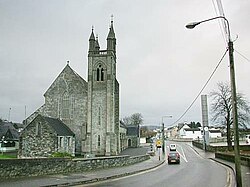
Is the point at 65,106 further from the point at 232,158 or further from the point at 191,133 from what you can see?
the point at 191,133

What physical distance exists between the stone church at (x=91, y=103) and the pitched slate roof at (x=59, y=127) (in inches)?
31.6

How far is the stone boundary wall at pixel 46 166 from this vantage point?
17.5 m

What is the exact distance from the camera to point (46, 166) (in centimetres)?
2028

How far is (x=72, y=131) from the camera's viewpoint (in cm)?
5653

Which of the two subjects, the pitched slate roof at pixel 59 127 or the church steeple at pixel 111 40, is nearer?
the pitched slate roof at pixel 59 127

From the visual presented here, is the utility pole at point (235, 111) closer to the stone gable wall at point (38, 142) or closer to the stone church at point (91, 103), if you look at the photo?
the stone gable wall at point (38, 142)

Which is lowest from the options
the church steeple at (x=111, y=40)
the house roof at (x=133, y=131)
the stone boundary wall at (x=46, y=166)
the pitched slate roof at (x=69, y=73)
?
the stone boundary wall at (x=46, y=166)

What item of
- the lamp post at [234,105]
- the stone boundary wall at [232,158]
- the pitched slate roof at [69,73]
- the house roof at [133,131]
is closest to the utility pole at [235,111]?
the lamp post at [234,105]

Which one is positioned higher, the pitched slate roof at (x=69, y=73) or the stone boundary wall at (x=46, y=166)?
the pitched slate roof at (x=69, y=73)

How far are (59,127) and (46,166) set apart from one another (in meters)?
31.6

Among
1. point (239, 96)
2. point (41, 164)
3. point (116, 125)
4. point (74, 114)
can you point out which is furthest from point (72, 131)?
point (41, 164)

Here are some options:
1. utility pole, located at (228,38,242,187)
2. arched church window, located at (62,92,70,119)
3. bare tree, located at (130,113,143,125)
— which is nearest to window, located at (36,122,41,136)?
arched church window, located at (62,92,70,119)

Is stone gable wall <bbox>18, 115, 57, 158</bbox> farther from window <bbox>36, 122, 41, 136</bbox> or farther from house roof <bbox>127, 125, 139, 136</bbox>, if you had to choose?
house roof <bbox>127, 125, 139, 136</bbox>

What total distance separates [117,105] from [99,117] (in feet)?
22.4
